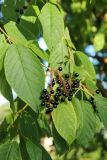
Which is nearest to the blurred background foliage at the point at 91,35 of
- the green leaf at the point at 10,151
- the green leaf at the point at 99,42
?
the green leaf at the point at 99,42

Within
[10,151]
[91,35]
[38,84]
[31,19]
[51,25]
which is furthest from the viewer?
[91,35]

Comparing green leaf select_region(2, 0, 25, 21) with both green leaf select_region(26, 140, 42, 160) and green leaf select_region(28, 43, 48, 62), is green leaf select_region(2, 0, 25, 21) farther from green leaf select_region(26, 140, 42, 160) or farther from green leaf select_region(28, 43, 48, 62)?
green leaf select_region(26, 140, 42, 160)

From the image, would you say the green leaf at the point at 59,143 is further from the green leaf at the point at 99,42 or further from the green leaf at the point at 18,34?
the green leaf at the point at 99,42

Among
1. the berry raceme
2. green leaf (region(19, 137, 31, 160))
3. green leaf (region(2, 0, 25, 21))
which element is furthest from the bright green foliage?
green leaf (region(2, 0, 25, 21))

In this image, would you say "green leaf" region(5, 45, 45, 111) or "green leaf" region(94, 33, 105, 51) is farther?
"green leaf" region(94, 33, 105, 51)

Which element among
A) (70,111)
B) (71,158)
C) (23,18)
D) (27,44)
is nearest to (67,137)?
(70,111)

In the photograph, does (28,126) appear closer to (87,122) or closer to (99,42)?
(87,122)

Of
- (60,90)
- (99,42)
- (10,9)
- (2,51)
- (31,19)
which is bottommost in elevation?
(60,90)

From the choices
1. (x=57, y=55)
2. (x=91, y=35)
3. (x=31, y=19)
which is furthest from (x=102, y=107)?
(x=91, y=35)
